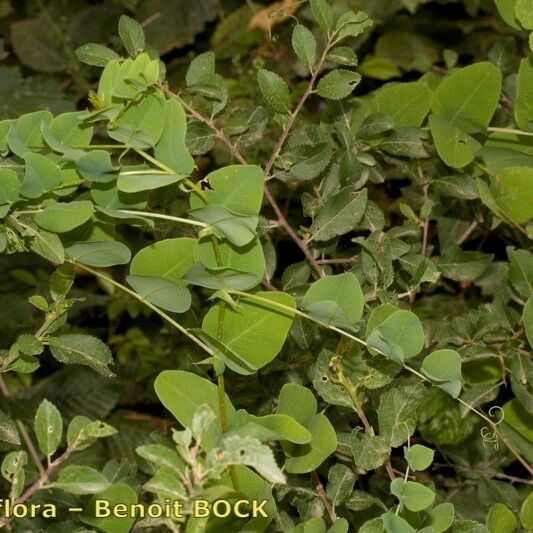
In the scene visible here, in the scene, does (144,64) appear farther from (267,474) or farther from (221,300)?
(267,474)

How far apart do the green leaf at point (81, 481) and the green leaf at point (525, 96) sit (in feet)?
1.84

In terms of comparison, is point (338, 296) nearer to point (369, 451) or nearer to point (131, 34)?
point (369, 451)

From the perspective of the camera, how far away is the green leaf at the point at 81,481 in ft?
1.99

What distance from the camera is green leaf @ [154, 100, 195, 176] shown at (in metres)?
0.65

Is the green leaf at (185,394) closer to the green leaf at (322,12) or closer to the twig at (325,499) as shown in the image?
the twig at (325,499)

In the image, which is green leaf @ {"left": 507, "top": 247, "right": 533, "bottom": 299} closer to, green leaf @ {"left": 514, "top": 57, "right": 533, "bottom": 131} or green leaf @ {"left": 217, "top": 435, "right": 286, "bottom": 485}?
green leaf @ {"left": 514, "top": 57, "right": 533, "bottom": 131}

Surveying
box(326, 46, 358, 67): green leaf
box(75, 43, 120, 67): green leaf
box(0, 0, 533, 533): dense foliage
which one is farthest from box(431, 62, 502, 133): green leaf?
box(75, 43, 120, 67): green leaf

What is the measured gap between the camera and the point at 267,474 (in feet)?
1.74

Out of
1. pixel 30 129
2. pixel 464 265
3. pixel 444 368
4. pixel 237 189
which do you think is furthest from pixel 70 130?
pixel 464 265

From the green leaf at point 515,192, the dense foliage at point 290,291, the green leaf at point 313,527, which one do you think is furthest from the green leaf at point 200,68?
the green leaf at point 313,527

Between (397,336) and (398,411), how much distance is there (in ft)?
0.29

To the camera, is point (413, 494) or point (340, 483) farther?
point (340, 483)

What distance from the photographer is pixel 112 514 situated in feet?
2.28

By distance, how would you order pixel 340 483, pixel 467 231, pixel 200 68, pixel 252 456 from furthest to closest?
pixel 467 231 < pixel 200 68 < pixel 340 483 < pixel 252 456
